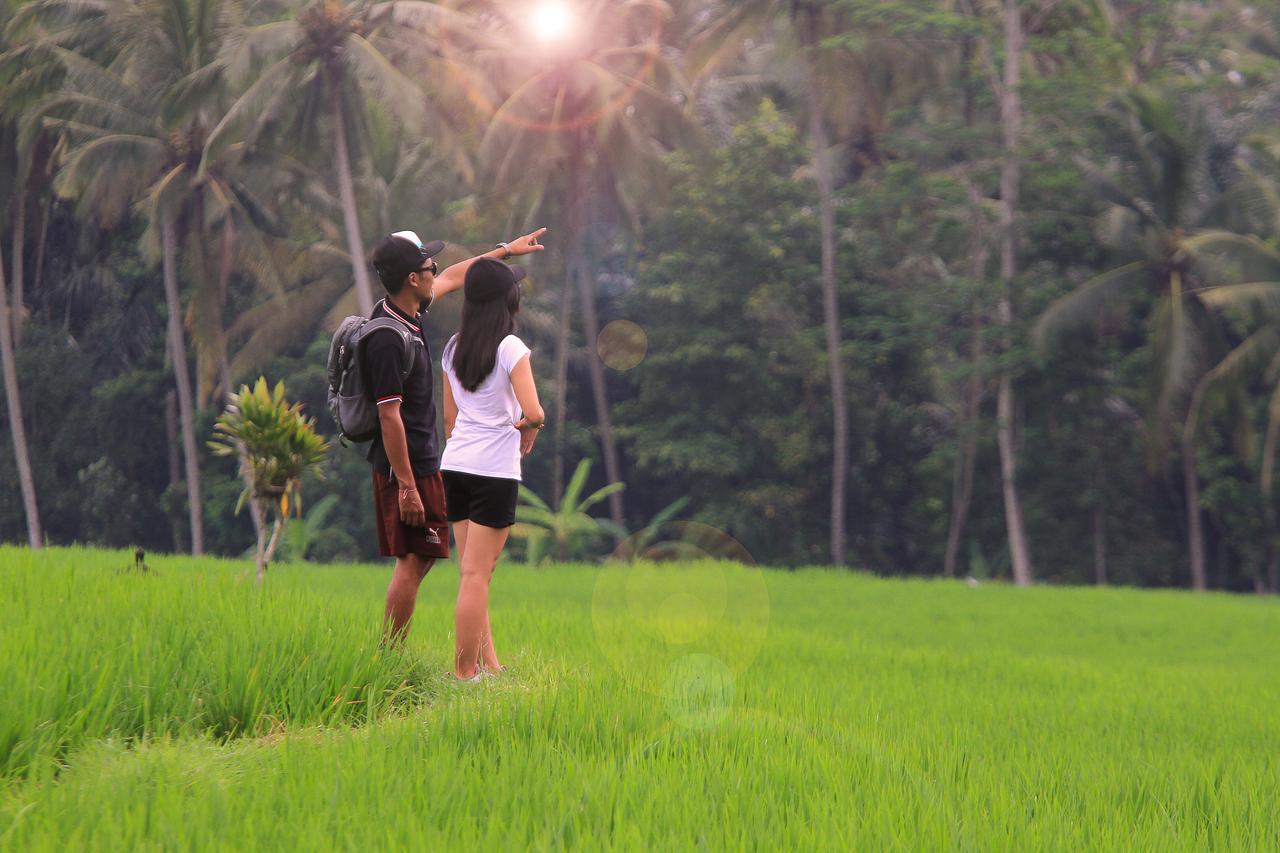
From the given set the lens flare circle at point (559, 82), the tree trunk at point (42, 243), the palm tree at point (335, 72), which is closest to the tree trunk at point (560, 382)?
the lens flare circle at point (559, 82)

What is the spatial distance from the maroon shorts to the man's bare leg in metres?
0.05

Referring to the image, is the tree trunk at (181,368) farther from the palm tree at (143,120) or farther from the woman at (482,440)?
the woman at (482,440)

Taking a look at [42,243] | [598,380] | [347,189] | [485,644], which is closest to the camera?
[485,644]

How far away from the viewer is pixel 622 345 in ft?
104

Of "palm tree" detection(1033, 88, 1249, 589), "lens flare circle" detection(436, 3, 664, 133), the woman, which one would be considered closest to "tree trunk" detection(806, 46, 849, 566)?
"lens flare circle" detection(436, 3, 664, 133)

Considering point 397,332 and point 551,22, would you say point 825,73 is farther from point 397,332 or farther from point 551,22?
point 397,332

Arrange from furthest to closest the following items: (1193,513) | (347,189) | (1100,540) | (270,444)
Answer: (1100,540) < (1193,513) < (347,189) < (270,444)

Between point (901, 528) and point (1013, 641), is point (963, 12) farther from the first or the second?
point (1013, 641)

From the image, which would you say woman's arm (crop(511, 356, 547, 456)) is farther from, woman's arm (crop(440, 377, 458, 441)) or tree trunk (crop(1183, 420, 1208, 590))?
tree trunk (crop(1183, 420, 1208, 590))

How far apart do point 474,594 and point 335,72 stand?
18.7 metres

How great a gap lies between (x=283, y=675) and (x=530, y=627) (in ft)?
10.3

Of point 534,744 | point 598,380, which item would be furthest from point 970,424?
point 534,744

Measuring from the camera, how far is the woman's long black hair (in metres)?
5.00

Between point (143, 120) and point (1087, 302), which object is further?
point (143, 120)
